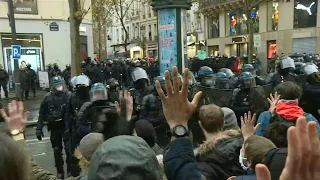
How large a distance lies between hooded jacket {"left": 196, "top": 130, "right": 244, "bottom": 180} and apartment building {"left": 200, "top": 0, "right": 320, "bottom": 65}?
22357mm

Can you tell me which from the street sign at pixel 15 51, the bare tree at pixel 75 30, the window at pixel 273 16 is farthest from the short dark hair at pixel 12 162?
the window at pixel 273 16

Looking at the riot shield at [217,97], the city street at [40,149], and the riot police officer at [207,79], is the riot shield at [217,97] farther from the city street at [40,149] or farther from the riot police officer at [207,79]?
the city street at [40,149]

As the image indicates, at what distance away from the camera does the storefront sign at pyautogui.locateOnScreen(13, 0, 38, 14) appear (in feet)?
63.1

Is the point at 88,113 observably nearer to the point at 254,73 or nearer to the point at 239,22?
the point at 254,73

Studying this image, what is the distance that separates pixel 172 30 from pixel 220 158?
4.29 meters

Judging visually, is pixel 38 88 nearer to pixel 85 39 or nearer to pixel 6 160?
pixel 85 39

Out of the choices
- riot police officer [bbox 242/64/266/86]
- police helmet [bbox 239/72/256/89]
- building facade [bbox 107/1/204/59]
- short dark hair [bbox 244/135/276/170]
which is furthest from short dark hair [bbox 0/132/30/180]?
building facade [bbox 107/1/204/59]

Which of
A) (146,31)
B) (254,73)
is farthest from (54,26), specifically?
(146,31)

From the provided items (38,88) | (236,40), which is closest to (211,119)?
(38,88)

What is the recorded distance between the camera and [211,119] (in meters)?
2.98

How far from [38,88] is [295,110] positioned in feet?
57.3

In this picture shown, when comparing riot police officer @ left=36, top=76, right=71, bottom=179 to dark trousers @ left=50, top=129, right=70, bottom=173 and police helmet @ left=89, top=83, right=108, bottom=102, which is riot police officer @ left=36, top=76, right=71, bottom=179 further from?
police helmet @ left=89, top=83, right=108, bottom=102

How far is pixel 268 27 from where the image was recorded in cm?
3127

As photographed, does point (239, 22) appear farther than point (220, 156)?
Yes
